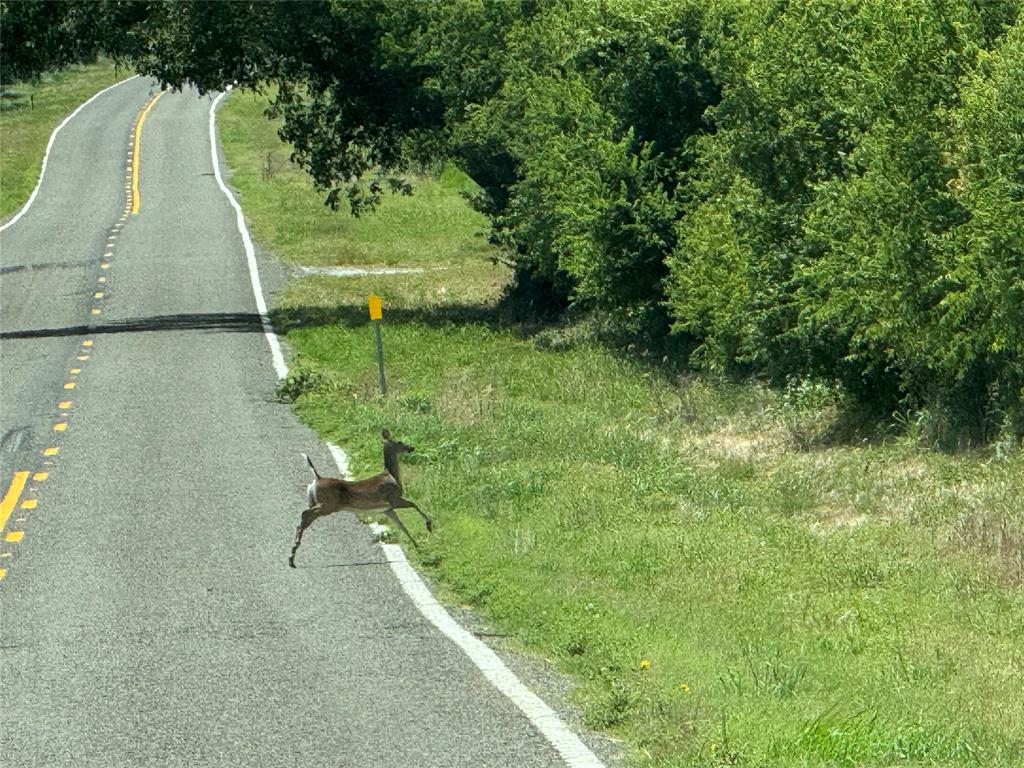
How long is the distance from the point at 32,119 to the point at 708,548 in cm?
6905

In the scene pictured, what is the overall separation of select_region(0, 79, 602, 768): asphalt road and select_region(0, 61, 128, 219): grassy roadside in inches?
1244

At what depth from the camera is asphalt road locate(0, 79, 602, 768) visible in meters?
9.44

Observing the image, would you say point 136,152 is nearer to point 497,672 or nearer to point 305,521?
point 305,521

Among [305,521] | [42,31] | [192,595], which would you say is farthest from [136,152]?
[192,595]

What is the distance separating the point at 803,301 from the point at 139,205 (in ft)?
124

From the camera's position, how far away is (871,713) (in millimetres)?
9273

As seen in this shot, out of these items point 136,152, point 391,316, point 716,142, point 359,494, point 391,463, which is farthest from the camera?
point 136,152

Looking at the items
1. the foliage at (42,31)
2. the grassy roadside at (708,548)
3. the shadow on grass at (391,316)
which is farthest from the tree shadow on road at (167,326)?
the foliage at (42,31)

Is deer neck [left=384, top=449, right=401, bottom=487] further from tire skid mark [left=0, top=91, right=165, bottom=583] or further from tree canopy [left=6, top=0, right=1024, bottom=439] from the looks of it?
tree canopy [left=6, top=0, right=1024, bottom=439]

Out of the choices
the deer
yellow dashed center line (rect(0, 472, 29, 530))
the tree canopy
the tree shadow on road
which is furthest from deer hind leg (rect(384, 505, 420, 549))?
the tree shadow on road

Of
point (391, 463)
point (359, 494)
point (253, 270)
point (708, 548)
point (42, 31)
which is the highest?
point (42, 31)

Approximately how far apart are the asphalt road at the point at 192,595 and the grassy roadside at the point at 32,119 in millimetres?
31610

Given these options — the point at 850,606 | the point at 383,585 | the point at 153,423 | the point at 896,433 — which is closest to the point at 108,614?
the point at 383,585

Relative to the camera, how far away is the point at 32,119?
77.7 metres
